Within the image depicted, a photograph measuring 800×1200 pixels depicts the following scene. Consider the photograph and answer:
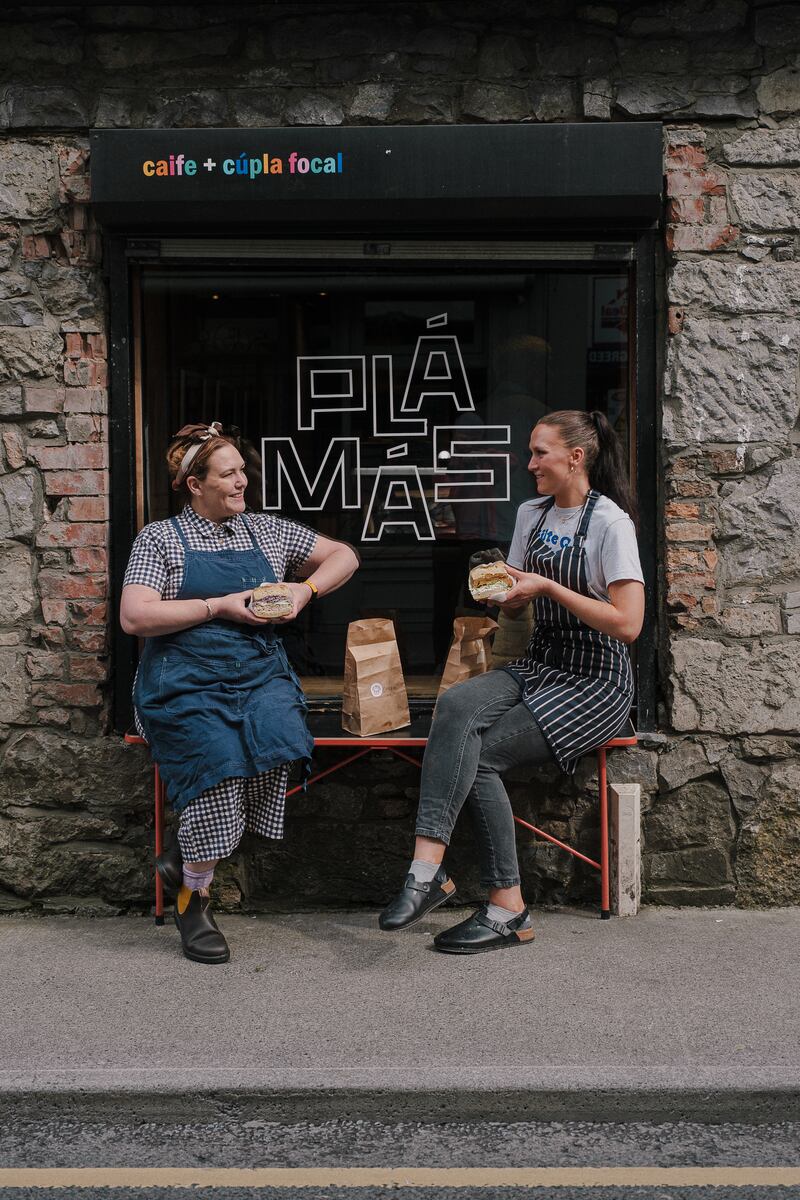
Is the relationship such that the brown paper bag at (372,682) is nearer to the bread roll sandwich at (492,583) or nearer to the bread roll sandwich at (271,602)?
the bread roll sandwich at (271,602)

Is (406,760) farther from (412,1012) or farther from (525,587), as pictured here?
(412,1012)

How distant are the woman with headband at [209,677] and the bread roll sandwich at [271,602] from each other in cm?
3

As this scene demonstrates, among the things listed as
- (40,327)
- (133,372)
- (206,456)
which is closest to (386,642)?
(206,456)

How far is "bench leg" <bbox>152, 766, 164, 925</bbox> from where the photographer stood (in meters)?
4.64

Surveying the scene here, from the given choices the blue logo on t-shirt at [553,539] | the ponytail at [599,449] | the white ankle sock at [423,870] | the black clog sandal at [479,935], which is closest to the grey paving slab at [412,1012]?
the black clog sandal at [479,935]

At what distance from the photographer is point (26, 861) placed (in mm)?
4934

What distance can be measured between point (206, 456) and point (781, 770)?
2578 millimetres

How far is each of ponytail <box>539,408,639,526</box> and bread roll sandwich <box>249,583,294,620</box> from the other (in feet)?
3.80

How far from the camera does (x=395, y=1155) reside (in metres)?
3.14

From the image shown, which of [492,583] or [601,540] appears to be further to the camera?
[601,540]

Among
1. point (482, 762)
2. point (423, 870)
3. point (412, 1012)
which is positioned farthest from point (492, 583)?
point (412, 1012)

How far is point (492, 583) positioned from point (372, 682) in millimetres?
675

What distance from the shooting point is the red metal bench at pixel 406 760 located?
4590 millimetres

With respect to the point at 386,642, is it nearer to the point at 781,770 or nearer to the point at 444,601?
the point at 444,601
